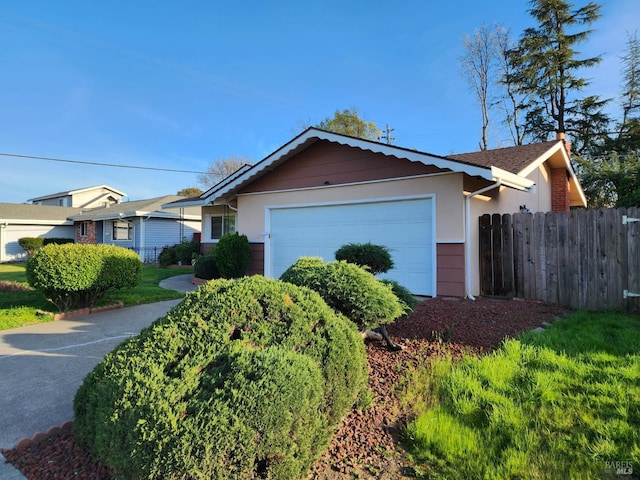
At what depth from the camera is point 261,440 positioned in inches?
71.3

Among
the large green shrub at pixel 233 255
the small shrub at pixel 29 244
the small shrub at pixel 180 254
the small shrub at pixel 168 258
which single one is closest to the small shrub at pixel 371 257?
the large green shrub at pixel 233 255

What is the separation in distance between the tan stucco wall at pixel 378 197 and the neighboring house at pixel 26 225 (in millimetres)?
22382

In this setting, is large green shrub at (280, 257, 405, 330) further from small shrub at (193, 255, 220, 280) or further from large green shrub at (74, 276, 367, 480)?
small shrub at (193, 255, 220, 280)

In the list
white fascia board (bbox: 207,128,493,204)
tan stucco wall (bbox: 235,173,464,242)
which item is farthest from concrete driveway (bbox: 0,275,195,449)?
white fascia board (bbox: 207,128,493,204)

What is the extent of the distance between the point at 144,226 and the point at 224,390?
22187 millimetres

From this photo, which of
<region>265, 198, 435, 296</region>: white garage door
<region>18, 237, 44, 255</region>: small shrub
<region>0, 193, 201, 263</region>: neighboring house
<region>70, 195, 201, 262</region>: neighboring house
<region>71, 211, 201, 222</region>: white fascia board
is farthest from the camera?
<region>18, 237, 44, 255</region>: small shrub

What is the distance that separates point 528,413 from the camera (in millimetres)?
A: 2846

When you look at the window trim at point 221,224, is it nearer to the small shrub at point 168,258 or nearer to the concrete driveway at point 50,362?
the small shrub at point 168,258

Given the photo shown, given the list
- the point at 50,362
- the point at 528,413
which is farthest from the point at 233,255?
the point at 528,413

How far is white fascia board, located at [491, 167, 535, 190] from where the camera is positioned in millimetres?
6877

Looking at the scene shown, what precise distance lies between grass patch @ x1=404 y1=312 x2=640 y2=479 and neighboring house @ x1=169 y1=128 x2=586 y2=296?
378 cm

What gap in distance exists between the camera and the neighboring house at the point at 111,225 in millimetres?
21609

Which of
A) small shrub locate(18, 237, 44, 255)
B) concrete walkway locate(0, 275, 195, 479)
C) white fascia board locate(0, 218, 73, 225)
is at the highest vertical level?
white fascia board locate(0, 218, 73, 225)

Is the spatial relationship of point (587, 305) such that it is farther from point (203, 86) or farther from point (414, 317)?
point (203, 86)
